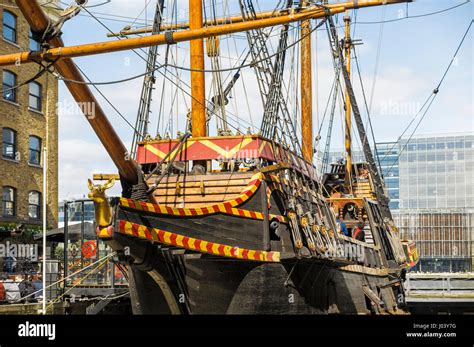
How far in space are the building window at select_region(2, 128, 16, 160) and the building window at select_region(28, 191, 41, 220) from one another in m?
2.16

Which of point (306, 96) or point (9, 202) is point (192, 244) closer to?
point (306, 96)

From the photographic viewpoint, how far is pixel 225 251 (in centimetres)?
1361

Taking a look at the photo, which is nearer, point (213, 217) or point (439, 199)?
point (213, 217)

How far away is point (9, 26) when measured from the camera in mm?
32000

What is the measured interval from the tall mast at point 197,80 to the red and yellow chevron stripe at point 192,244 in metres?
3.89

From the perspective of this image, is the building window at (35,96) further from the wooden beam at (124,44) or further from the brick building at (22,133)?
the wooden beam at (124,44)

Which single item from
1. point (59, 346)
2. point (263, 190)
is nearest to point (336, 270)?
point (263, 190)

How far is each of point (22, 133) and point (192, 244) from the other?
21000mm

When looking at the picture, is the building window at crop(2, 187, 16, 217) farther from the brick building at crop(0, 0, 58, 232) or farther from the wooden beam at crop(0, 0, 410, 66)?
the wooden beam at crop(0, 0, 410, 66)

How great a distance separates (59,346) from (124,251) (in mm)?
3726

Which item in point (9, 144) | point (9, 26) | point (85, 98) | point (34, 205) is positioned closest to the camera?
point (85, 98)

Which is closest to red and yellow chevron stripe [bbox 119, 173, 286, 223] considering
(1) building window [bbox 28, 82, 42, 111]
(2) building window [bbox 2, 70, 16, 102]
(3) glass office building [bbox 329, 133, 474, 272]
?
(2) building window [bbox 2, 70, 16, 102]

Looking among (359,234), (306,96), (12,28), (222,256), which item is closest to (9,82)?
(12,28)

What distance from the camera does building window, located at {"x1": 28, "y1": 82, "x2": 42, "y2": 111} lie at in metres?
33.5
